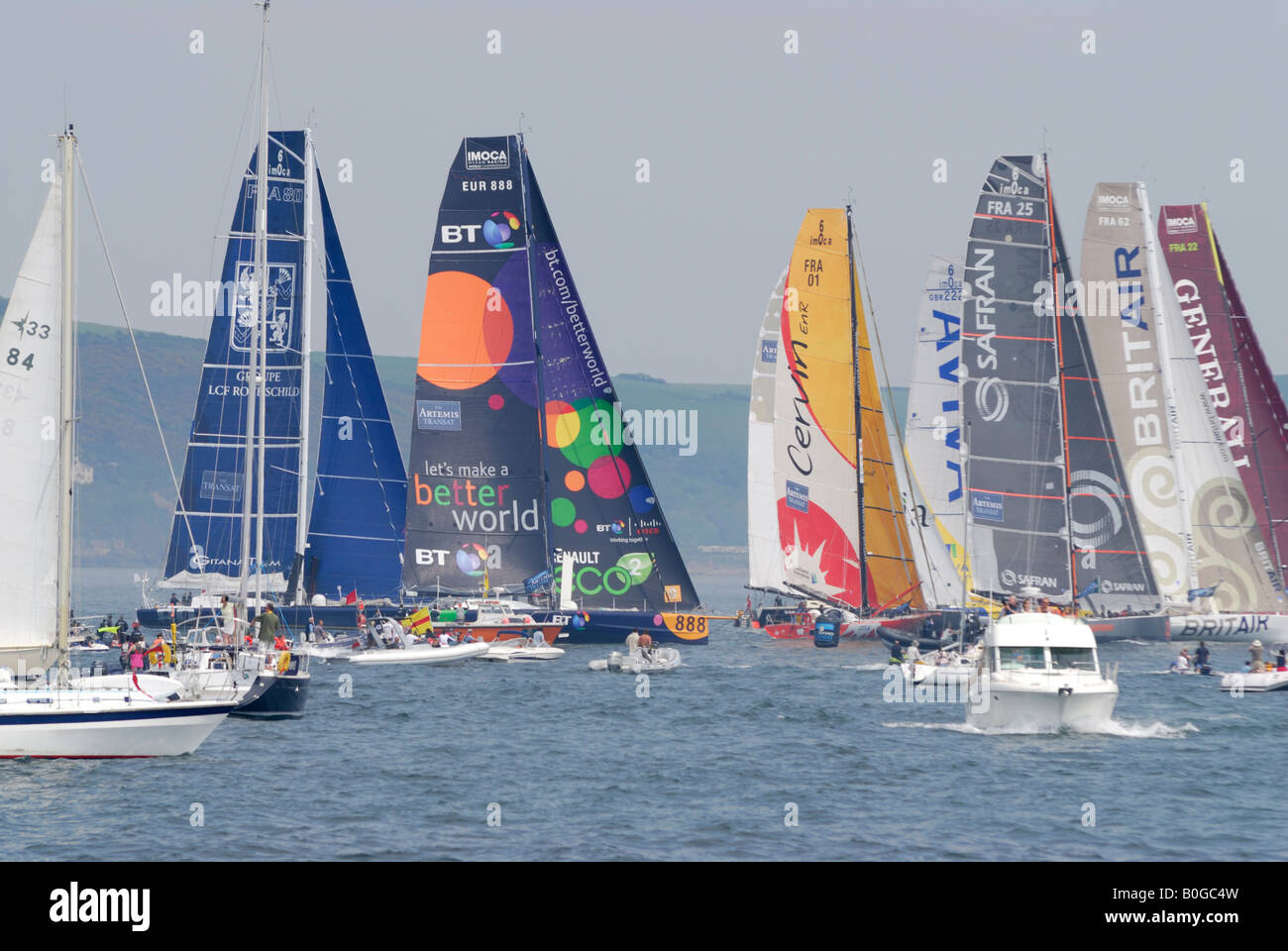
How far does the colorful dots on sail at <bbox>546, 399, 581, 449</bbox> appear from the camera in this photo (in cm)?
6500

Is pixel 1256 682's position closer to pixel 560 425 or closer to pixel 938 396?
pixel 560 425

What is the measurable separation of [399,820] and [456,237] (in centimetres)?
4015

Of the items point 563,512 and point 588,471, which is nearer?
point 563,512

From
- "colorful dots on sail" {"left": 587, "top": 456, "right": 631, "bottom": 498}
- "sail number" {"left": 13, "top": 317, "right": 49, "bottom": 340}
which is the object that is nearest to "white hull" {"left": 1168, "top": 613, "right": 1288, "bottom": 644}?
"colorful dots on sail" {"left": 587, "top": 456, "right": 631, "bottom": 498}

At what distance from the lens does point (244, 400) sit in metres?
71.1

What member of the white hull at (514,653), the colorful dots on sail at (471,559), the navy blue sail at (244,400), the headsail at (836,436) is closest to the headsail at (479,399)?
the colorful dots on sail at (471,559)

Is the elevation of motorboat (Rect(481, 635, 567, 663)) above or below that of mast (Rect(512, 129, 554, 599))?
below

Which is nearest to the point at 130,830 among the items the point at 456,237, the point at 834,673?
the point at 834,673

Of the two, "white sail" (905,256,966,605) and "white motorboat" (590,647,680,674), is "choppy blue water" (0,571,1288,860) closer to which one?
"white motorboat" (590,647,680,674)

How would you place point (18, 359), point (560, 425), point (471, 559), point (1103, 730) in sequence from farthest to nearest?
point (560, 425), point (471, 559), point (1103, 730), point (18, 359)

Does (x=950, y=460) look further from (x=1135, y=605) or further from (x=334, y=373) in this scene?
(x=334, y=373)
